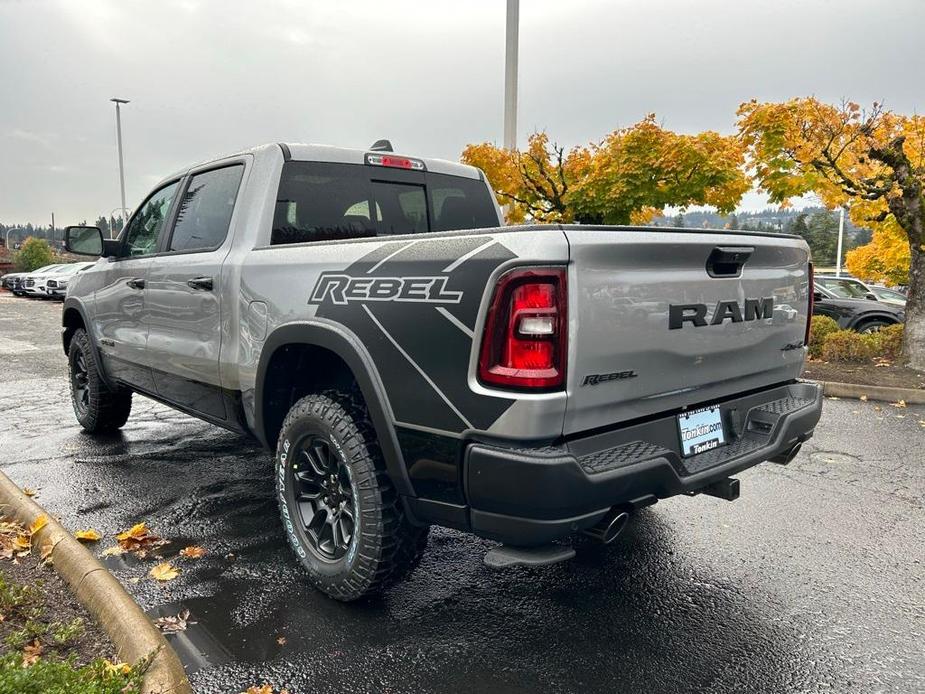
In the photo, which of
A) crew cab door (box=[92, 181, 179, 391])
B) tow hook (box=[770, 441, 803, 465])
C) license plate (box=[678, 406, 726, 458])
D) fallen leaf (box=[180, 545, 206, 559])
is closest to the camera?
license plate (box=[678, 406, 726, 458])

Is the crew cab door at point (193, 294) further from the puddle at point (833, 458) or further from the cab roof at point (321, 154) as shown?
the puddle at point (833, 458)

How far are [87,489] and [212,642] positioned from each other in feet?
7.61

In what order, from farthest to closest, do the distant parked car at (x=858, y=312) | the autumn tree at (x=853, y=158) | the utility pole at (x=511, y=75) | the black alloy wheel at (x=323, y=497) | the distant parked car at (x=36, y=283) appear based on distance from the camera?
the distant parked car at (x=36, y=283) → the distant parked car at (x=858, y=312) → the utility pole at (x=511, y=75) → the autumn tree at (x=853, y=158) → the black alloy wheel at (x=323, y=497)

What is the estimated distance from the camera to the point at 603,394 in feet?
7.54

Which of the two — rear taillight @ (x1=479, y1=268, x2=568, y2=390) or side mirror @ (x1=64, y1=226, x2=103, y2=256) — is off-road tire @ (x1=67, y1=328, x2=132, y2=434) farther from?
rear taillight @ (x1=479, y1=268, x2=568, y2=390)

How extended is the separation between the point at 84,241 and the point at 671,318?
4.57 metres

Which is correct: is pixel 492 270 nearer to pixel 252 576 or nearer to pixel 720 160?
pixel 252 576

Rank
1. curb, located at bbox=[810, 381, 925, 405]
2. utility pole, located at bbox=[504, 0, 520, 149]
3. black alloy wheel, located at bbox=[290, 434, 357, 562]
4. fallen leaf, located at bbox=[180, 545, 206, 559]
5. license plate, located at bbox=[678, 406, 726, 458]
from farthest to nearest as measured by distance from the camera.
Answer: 1. utility pole, located at bbox=[504, 0, 520, 149]
2. curb, located at bbox=[810, 381, 925, 405]
3. fallen leaf, located at bbox=[180, 545, 206, 559]
4. black alloy wheel, located at bbox=[290, 434, 357, 562]
5. license plate, located at bbox=[678, 406, 726, 458]

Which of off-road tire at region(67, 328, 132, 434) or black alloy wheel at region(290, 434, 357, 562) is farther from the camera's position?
off-road tire at region(67, 328, 132, 434)

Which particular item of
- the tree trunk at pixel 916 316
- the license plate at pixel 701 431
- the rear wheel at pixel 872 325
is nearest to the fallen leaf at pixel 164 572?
the license plate at pixel 701 431

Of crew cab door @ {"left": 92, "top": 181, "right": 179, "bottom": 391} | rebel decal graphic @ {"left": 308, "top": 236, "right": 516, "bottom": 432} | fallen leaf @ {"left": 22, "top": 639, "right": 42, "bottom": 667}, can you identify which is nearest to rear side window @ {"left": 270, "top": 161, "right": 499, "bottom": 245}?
rebel decal graphic @ {"left": 308, "top": 236, "right": 516, "bottom": 432}

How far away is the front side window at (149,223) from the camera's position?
450 cm

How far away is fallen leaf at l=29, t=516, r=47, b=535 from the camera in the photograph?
3.24 meters

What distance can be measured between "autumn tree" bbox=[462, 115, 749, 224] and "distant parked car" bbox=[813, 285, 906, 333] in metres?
2.55
